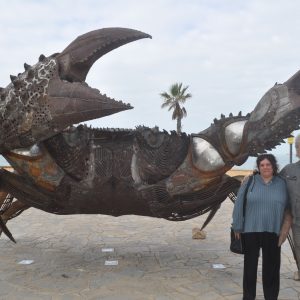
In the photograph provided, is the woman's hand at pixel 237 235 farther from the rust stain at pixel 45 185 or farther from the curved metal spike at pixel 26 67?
the curved metal spike at pixel 26 67

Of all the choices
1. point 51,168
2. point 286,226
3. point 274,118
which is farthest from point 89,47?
point 286,226

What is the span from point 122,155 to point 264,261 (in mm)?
1927

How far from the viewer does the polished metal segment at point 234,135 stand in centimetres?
469

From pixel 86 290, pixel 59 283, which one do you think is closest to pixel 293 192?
pixel 86 290

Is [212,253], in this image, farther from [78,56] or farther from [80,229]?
[78,56]

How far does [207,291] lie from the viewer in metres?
4.57

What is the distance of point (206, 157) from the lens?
15.9 feet

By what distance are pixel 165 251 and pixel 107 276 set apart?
5.08ft

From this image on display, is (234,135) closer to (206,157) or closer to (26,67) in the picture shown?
(206,157)

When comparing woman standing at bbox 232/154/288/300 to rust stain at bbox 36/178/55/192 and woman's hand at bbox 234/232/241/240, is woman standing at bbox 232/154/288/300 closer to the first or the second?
woman's hand at bbox 234/232/241/240

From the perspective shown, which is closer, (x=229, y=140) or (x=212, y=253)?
(x=229, y=140)

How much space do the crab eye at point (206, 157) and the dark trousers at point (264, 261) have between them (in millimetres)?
1148

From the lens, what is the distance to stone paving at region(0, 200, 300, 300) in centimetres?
454

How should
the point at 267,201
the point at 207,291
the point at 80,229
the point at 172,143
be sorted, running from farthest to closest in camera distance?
the point at 80,229
the point at 172,143
the point at 207,291
the point at 267,201
